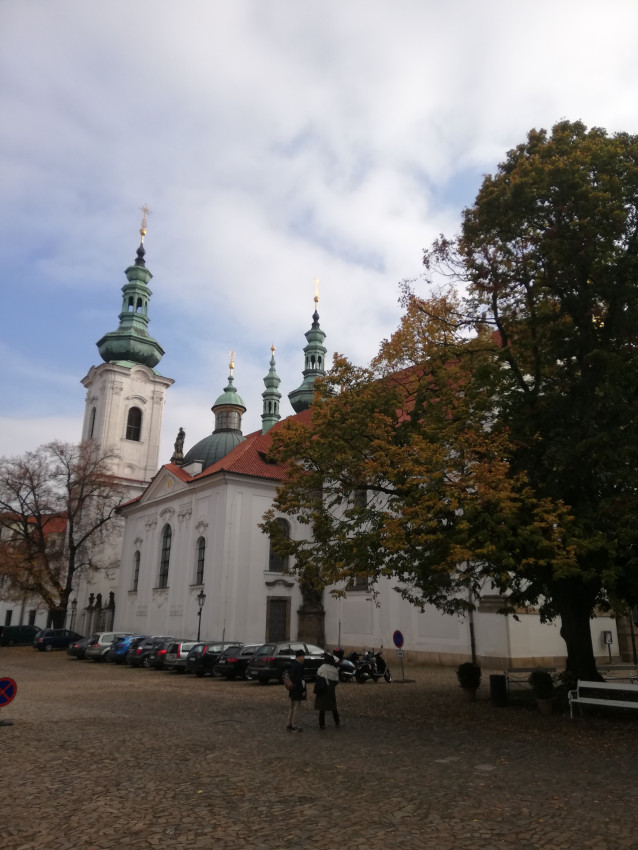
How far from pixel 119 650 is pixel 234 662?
10576mm

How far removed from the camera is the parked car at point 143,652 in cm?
2966

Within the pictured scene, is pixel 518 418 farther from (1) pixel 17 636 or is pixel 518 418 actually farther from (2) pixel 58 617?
(1) pixel 17 636

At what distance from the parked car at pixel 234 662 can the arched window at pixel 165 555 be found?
63.4ft

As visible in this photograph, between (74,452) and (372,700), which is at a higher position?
(74,452)

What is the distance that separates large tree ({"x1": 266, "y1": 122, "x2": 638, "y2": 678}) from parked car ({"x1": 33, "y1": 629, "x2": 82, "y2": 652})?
3018cm

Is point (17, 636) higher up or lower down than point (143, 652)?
higher up

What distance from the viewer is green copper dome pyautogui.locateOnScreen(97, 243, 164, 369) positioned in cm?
6188

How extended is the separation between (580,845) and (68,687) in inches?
715

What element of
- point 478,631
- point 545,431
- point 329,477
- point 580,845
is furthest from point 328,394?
point 478,631

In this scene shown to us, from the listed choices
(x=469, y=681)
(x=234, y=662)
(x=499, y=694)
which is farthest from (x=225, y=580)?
(x=499, y=694)

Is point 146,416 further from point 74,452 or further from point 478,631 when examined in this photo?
point 478,631

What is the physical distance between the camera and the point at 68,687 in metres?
20.9

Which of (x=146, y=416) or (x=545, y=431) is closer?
(x=545, y=431)

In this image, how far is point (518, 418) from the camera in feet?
49.0
